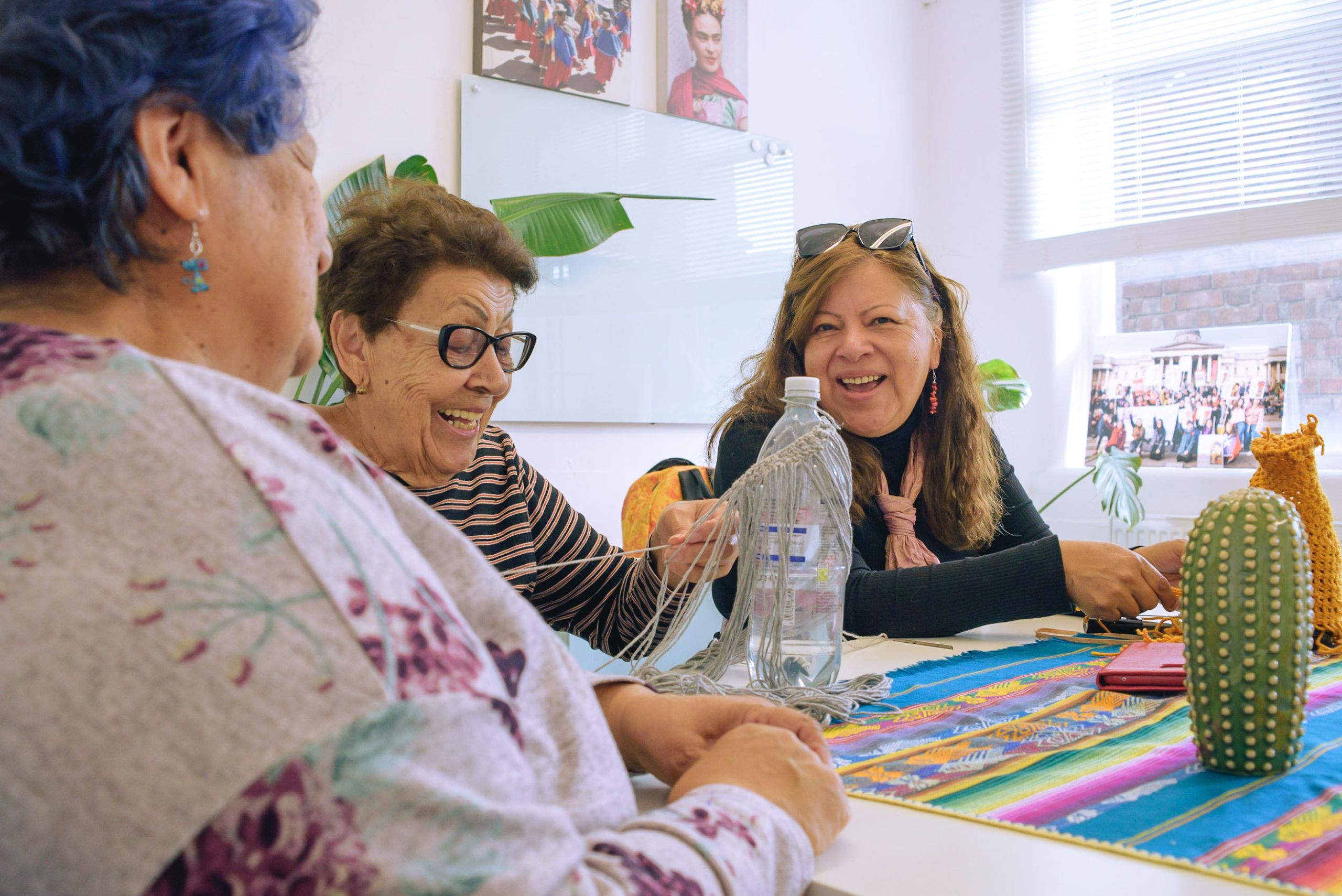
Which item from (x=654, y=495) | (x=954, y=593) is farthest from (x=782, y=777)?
(x=654, y=495)

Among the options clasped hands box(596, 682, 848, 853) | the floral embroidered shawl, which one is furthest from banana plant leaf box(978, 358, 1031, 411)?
the floral embroidered shawl

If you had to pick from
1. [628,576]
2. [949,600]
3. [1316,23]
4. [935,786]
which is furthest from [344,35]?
[1316,23]

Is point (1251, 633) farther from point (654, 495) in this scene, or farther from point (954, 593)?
point (654, 495)

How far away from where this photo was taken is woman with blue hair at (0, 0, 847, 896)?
38 cm

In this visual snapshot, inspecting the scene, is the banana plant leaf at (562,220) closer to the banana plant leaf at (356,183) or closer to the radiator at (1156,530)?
the banana plant leaf at (356,183)

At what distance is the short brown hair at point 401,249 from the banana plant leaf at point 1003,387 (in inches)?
88.5

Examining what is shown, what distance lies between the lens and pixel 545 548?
64.8 inches

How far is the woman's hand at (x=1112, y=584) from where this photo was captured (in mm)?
1396

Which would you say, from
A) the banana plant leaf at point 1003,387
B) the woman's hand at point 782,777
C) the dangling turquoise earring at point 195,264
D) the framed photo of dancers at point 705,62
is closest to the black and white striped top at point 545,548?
the woman's hand at point 782,777

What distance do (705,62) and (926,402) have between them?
74.7 inches

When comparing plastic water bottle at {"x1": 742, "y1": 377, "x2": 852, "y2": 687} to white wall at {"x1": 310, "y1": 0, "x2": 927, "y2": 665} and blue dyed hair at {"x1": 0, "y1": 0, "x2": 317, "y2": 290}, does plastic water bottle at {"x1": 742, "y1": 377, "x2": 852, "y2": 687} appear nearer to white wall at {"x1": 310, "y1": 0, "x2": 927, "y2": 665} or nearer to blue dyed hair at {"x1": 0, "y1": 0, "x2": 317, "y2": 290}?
blue dyed hair at {"x1": 0, "y1": 0, "x2": 317, "y2": 290}

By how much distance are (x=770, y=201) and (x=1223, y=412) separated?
1734 millimetres

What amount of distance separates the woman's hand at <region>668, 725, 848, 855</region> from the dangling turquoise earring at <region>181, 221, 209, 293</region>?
438 mm

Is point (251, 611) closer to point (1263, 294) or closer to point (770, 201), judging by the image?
point (770, 201)
